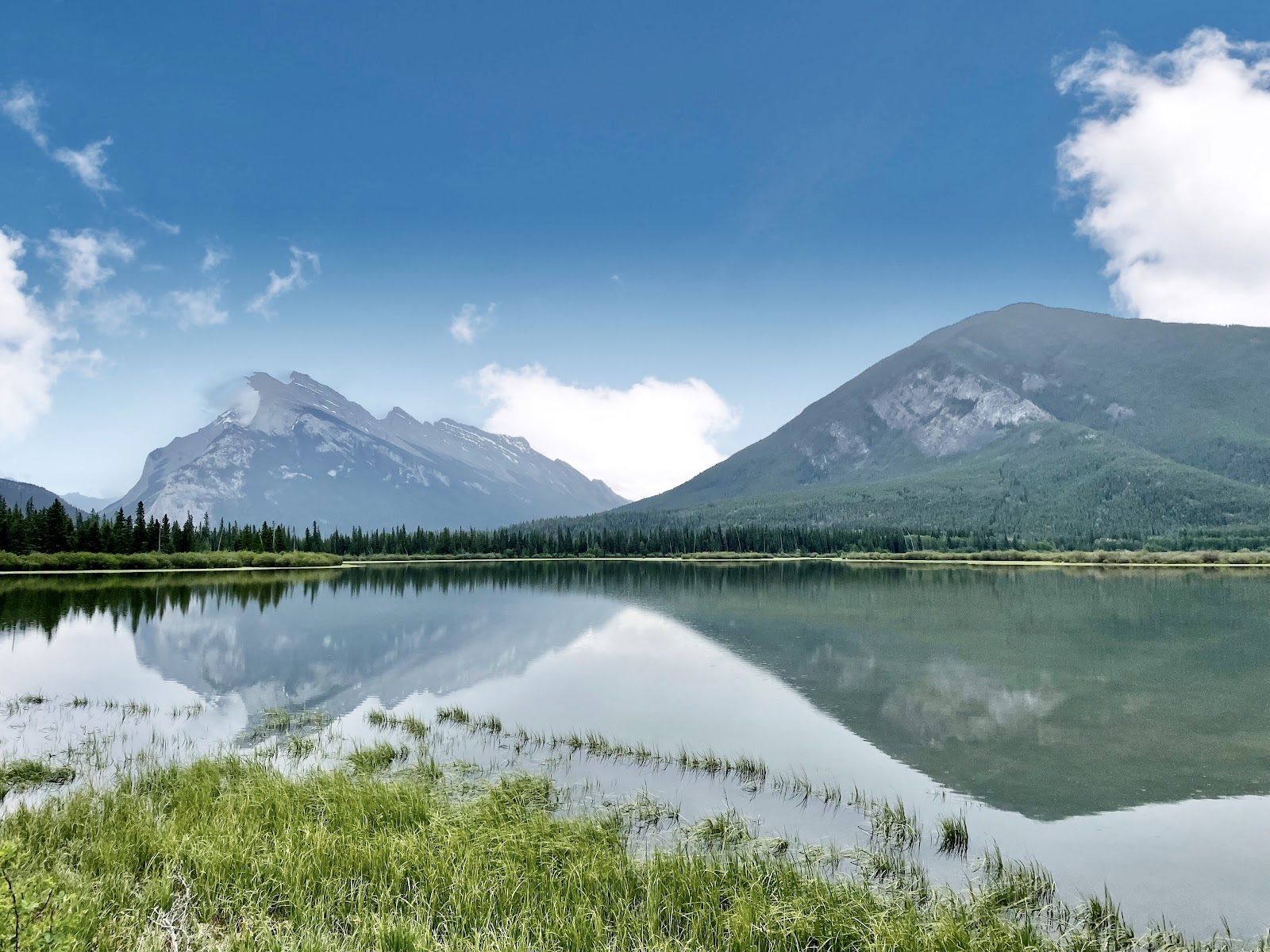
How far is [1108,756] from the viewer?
57.2 ft

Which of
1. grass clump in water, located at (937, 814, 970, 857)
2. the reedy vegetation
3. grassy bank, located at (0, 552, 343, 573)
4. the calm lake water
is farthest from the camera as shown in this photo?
grassy bank, located at (0, 552, 343, 573)

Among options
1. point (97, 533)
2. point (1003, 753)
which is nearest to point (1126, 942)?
point (1003, 753)

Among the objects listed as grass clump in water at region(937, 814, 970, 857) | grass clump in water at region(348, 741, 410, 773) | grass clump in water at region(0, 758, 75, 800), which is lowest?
grass clump in water at region(937, 814, 970, 857)

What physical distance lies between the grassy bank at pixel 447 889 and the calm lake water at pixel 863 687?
3.06 meters

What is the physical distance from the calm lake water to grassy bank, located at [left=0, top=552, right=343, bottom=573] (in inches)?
1519

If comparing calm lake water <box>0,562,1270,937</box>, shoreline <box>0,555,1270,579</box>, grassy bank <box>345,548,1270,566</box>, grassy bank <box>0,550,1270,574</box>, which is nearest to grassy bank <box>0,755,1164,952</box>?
calm lake water <box>0,562,1270,937</box>

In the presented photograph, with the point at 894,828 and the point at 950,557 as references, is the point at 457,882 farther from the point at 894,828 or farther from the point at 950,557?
the point at 950,557

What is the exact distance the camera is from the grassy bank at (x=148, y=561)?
9162 cm

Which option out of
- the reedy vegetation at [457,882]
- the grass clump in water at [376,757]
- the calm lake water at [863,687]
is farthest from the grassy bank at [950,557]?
the reedy vegetation at [457,882]

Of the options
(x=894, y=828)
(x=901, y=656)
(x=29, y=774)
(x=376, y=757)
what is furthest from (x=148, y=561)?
(x=894, y=828)

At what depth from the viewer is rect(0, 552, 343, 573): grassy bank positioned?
91.6 meters

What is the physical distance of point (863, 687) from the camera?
25312mm

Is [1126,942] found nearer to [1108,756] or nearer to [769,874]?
[769,874]

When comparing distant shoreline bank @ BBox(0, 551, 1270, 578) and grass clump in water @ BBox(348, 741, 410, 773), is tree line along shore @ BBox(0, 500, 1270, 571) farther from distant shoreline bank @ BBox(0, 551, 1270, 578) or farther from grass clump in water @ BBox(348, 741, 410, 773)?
grass clump in water @ BBox(348, 741, 410, 773)
